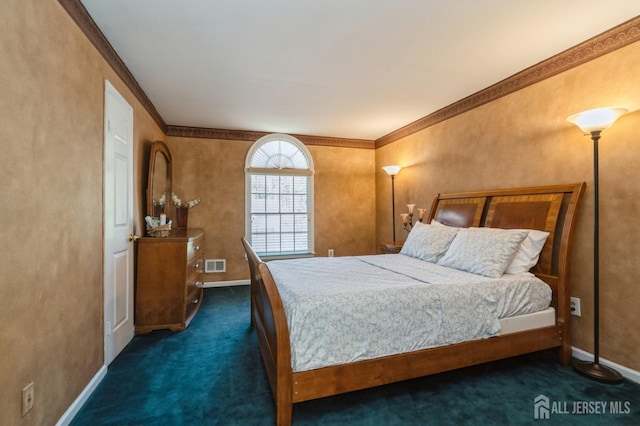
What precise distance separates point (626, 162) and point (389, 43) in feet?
6.38

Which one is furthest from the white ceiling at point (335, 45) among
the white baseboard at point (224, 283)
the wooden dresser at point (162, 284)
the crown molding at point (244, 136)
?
the white baseboard at point (224, 283)

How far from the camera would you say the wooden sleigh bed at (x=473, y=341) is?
161cm

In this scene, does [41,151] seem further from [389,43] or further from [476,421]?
Answer: [476,421]

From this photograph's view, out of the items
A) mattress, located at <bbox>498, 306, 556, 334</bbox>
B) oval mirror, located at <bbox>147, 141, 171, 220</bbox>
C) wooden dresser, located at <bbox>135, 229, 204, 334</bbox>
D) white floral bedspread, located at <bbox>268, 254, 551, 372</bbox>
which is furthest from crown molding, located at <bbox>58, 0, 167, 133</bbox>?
mattress, located at <bbox>498, 306, 556, 334</bbox>

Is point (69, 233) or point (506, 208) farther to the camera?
point (506, 208)

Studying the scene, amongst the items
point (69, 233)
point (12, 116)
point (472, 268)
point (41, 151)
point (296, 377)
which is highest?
point (12, 116)

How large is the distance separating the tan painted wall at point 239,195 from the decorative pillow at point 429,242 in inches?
79.6

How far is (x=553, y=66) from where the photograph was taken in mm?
2551

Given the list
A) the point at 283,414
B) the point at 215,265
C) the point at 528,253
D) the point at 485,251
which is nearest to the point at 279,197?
the point at 215,265

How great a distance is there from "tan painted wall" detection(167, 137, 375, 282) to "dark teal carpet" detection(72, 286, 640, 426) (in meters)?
2.38

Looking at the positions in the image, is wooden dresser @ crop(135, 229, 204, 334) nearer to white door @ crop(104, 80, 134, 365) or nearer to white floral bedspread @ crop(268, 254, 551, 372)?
white door @ crop(104, 80, 134, 365)

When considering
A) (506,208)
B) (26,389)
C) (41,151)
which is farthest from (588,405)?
(41,151)

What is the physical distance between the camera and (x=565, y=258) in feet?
7.49

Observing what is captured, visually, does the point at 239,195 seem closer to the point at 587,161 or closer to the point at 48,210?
the point at 48,210
